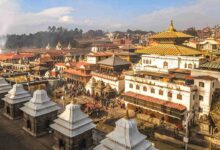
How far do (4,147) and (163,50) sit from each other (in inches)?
1572

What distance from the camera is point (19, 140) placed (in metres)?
17.5

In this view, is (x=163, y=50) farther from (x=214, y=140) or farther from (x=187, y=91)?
(x=214, y=140)

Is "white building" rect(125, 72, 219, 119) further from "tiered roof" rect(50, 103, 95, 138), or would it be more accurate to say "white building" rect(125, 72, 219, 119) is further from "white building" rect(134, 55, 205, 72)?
"tiered roof" rect(50, 103, 95, 138)

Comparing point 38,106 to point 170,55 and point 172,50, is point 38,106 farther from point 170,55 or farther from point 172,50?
point 172,50

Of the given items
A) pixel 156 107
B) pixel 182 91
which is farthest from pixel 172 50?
pixel 156 107

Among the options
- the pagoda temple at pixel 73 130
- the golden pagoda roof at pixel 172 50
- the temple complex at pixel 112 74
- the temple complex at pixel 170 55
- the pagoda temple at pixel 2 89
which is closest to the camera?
the pagoda temple at pixel 73 130

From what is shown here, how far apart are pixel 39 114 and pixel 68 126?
13.0ft

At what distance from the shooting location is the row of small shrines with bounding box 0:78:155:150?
547 inches

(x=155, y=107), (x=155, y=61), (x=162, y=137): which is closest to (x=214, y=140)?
(x=162, y=137)

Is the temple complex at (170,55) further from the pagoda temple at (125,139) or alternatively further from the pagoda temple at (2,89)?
the pagoda temple at (125,139)

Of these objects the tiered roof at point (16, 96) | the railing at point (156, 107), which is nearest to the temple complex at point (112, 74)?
the railing at point (156, 107)

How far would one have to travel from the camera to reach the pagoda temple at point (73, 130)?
613 inches

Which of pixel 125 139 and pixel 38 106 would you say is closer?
pixel 125 139

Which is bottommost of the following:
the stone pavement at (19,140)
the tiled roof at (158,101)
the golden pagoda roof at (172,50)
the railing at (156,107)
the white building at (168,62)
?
the railing at (156,107)
